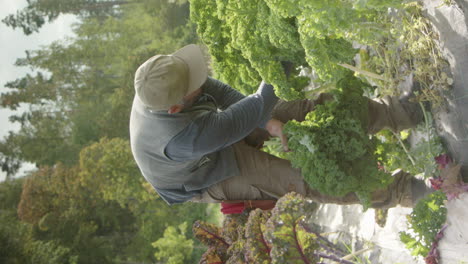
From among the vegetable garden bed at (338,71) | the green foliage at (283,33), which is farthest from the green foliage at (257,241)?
the green foliage at (283,33)

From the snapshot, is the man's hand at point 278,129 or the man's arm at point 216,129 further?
the man's hand at point 278,129

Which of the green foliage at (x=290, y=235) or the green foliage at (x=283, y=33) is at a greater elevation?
the green foliage at (x=283, y=33)

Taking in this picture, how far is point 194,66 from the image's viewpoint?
7.25 feet

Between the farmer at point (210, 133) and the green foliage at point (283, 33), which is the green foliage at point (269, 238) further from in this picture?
the green foliage at point (283, 33)

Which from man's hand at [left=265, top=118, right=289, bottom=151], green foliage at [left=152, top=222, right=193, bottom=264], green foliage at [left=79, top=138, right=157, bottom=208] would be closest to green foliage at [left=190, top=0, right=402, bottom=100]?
man's hand at [left=265, top=118, right=289, bottom=151]

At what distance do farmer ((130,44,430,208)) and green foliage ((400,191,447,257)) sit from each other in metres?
0.42

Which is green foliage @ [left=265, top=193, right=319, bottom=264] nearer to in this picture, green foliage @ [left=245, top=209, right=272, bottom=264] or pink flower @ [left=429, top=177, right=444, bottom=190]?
green foliage @ [left=245, top=209, right=272, bottom=264]

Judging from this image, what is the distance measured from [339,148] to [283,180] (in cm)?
52

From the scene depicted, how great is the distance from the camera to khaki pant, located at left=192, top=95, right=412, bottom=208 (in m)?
2.56

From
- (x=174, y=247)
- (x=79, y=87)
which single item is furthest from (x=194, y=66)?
(x=79, y=87)

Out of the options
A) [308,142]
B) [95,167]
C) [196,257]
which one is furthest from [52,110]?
[308,142]

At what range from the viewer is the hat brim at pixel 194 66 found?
2154mm

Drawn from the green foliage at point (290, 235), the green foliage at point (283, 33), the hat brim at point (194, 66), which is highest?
the green foliage at point (283, 33)

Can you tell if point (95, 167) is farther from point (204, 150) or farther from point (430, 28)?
point (430, 28)
